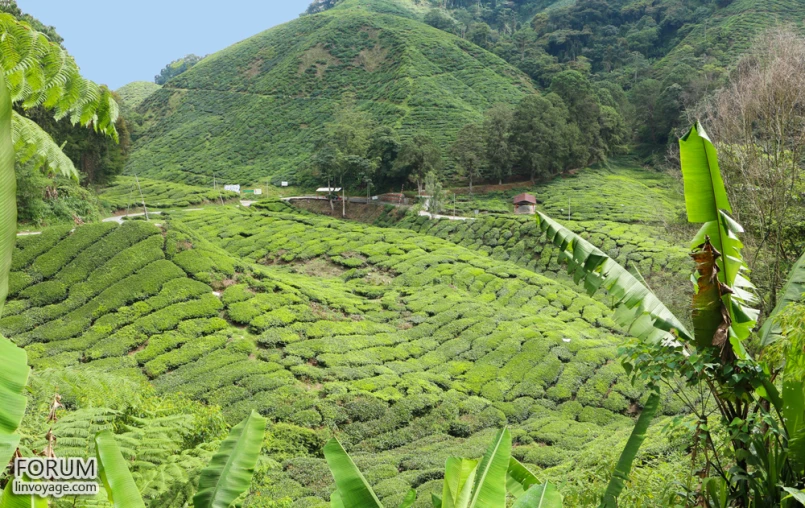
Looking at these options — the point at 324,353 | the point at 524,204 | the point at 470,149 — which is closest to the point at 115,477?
the point at 324,353

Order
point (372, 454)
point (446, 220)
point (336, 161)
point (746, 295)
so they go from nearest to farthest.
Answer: point (746, 295) < point (372, 454) < point (446, 220) < point (336, 161)

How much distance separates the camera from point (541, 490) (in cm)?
266

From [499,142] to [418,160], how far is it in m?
6.62

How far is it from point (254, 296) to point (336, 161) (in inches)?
804

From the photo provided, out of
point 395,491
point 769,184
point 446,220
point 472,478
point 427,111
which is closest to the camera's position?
point 472,478

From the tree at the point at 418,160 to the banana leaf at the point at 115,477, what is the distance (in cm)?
3184

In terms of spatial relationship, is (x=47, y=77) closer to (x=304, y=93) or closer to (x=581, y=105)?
(x=581, y=105)

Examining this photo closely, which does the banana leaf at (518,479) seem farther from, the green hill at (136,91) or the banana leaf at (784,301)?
the green hill at (136,91)

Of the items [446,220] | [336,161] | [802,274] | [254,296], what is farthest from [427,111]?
[802,274]

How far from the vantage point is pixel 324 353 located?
1364 cm

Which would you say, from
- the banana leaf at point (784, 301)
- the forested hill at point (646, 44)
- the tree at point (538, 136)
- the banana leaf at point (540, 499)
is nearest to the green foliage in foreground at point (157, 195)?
the tree at point (538, 136)

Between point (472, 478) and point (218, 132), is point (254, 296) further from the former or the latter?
point (218, 132)

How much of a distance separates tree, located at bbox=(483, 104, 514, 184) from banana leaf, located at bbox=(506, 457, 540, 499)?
34661mm

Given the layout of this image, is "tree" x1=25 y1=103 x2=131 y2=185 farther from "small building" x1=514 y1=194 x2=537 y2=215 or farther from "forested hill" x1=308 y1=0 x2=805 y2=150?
"forested hill" x1=308 y1=0 x2=805 y2=150
